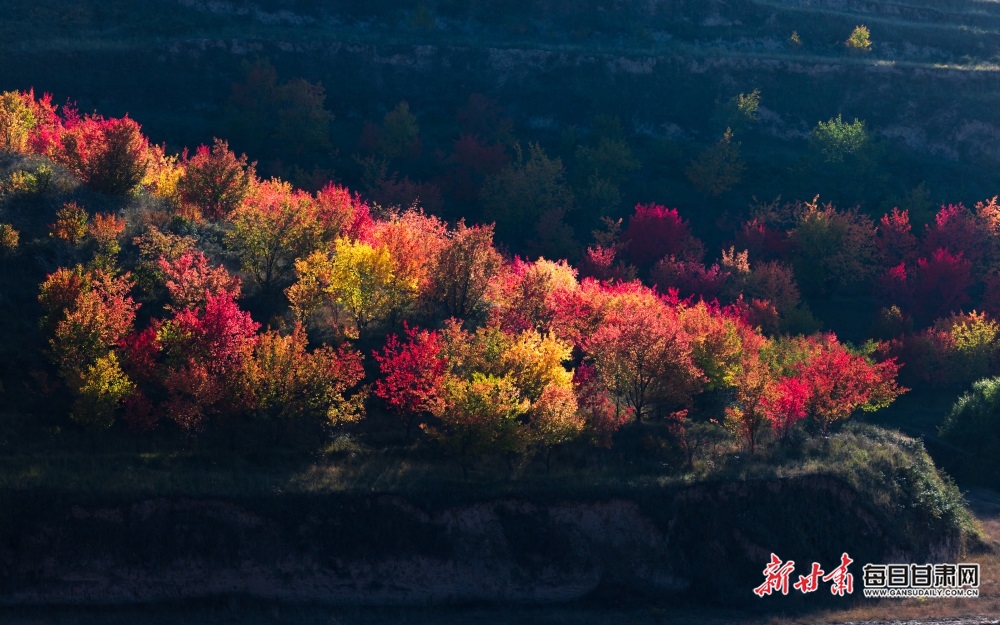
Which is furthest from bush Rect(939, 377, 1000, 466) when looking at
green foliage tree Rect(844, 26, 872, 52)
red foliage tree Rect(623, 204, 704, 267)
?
green foliage tree Rect(844, 26, 872, 52)

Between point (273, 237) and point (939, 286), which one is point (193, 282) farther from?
point (939, 286)

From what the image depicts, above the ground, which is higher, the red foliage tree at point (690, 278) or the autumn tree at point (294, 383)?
the red foliage tree at point (690, 278)

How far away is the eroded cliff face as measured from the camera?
42406 mm

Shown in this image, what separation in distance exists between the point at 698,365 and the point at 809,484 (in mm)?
9803

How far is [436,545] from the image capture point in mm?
45938

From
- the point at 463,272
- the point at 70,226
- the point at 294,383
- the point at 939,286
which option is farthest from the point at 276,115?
the point at 939,286

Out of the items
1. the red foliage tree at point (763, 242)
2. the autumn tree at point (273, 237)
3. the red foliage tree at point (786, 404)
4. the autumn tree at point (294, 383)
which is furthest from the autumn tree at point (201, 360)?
the red foliage tree at point (763, 242)

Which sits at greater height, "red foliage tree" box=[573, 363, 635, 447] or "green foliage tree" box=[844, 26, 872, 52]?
"green foliage tree" box=[844, 26, 872, 52]

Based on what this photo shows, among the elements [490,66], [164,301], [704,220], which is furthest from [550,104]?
[164,301]

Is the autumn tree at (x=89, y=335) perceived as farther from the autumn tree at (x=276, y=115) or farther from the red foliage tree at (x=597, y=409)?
the autumn tree at (x=276, y=115)

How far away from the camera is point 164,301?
54.2m

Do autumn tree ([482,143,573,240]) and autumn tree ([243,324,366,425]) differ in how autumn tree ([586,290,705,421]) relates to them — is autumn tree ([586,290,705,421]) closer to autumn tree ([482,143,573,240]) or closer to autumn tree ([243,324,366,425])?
autumn tree ([243,324,366,425])

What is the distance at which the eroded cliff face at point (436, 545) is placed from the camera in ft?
139

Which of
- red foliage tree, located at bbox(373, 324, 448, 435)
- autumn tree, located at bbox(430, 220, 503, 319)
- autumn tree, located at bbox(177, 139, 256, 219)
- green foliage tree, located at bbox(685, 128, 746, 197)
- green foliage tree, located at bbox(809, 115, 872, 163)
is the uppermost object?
green foliage tree, located at bbox(809, 115, 872, 163)
